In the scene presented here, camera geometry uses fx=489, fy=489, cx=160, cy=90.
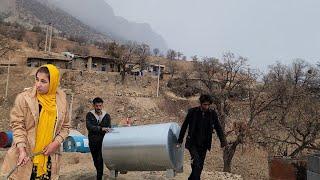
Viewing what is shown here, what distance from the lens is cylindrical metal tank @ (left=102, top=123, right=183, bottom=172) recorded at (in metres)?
7.43

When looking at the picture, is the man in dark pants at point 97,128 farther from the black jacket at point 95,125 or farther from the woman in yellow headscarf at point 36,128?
the woman in yellow headscarf at point 36,128

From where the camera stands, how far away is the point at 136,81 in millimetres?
56375

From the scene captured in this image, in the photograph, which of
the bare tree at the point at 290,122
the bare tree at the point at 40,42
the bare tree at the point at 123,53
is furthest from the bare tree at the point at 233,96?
the bare tree at the point at 40,42

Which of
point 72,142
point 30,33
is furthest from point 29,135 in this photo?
point 30,33

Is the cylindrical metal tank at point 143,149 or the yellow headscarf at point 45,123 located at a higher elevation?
the yellow headscarf at point 45,123

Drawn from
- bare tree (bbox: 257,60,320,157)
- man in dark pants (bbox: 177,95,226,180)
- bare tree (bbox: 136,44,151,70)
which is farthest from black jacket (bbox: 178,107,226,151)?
bare tree (bbox: 136,44,151,70)

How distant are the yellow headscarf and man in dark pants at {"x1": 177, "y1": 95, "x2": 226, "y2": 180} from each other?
11.0 feet

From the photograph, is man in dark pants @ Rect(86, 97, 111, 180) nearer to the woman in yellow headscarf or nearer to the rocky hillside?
the woman in yellow headscarf

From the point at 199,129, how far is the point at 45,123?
3477 millimetres

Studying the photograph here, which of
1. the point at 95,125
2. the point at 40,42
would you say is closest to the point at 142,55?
the point at 40,42

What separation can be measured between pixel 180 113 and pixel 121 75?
9.77 m

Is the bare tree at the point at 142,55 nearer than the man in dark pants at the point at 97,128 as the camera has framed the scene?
No

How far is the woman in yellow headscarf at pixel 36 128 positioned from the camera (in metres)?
4.07

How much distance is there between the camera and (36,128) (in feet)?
13.6
